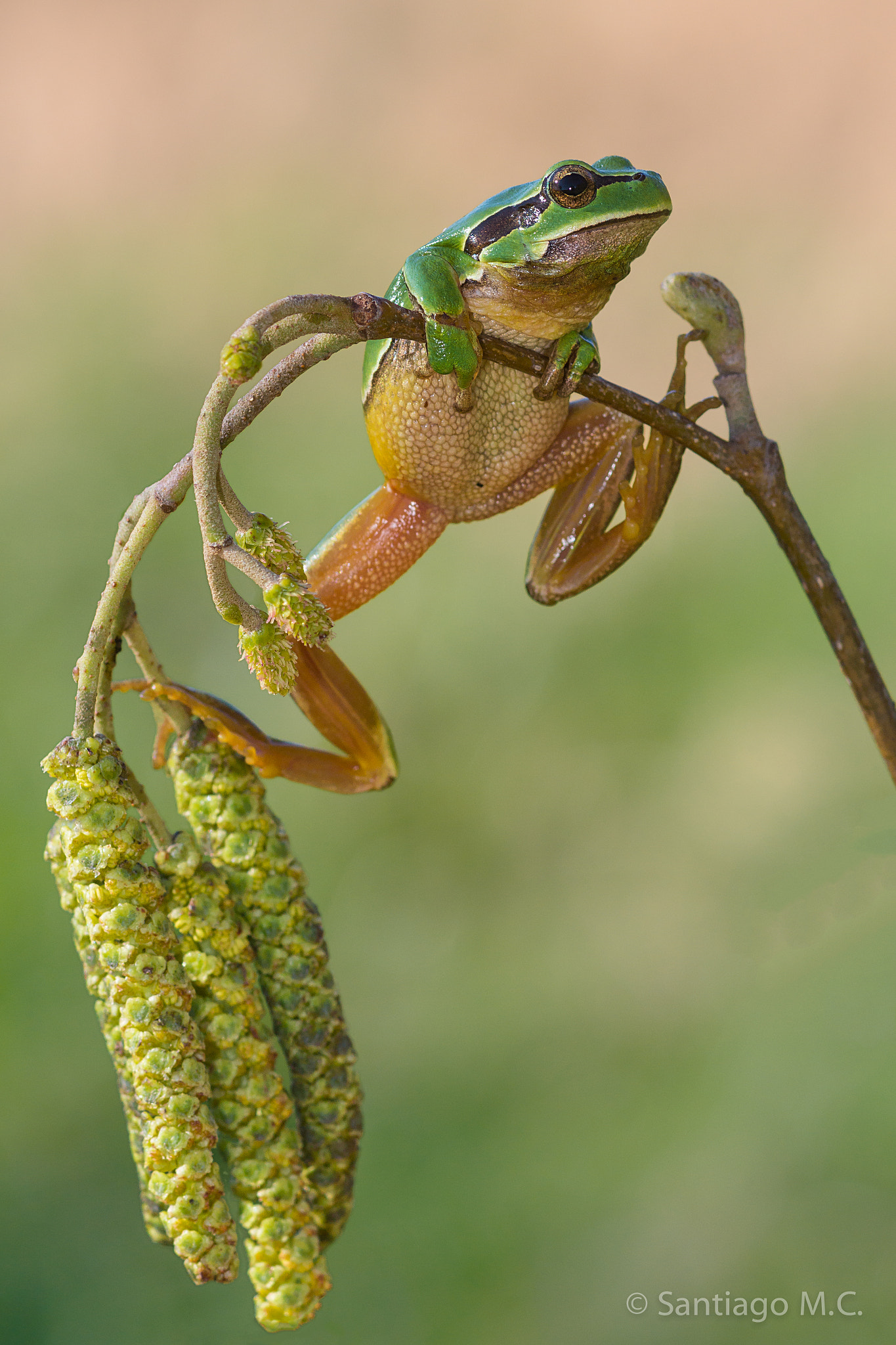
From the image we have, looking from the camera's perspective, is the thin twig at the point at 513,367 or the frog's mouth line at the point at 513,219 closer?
the thin twig at the point at 513,367

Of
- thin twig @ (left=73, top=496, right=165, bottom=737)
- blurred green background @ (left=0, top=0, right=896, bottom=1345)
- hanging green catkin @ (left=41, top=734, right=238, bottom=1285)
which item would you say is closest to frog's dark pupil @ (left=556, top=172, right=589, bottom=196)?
thin twig @ (left=73, top=496, right=165, bottom=737)

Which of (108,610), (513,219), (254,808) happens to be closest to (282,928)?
(254,808)

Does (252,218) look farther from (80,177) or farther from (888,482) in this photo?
(888,482)

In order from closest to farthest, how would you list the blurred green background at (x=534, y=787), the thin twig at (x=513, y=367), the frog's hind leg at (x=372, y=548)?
the thin twig at (x=513, y=367) → the frog's hind leg at (x=372, y=548) → the blurred green background at (x=534, y=787)

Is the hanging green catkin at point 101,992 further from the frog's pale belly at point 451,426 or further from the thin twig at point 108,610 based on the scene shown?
the frog's pale belly at point 451,426

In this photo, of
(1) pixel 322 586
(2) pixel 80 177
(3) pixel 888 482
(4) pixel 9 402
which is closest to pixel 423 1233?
(1) pixel 322 586

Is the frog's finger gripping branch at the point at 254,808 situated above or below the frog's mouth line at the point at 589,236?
below

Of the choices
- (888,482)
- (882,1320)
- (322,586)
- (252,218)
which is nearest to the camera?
(322,586)

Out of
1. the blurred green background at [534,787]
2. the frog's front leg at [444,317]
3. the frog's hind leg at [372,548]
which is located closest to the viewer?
the frog's front leg at [444,317]

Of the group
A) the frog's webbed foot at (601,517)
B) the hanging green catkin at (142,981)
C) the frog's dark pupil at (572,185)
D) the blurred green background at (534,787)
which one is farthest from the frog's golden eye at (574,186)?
the blurred green background at (534,787)
